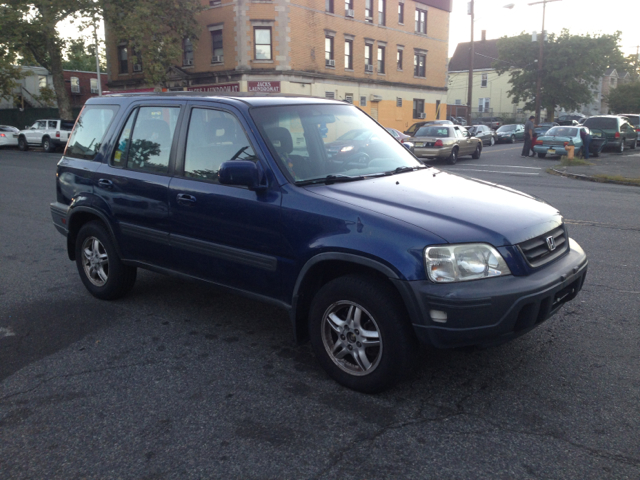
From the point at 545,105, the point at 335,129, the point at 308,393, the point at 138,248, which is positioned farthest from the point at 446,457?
the point at 545,105

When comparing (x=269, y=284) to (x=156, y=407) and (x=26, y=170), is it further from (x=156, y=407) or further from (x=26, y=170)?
(x=26, y=170)

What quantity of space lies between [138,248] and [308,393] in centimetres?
212

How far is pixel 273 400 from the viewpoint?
3.46 meters


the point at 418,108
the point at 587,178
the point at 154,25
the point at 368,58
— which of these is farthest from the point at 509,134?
the point at 587,178

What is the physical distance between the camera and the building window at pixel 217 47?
33.6 metres

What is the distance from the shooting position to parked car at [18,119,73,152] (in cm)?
3130

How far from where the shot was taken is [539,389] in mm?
3535

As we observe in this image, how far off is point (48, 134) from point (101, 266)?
30.0 meters

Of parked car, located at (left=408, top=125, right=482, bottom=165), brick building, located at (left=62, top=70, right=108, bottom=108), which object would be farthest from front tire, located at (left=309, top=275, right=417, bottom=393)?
brick building, located at (left=62, top=70, right=108, bottom=108)

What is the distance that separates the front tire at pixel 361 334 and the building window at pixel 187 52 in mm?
34822

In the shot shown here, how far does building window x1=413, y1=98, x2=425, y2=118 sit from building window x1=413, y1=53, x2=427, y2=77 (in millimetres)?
1932

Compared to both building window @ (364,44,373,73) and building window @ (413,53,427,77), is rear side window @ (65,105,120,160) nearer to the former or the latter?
building window @ (364,44,373,73)

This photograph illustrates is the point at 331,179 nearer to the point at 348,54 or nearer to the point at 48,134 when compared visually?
the point at 48,134

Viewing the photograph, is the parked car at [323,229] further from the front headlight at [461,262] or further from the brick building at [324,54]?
the brick building at [324,54]
